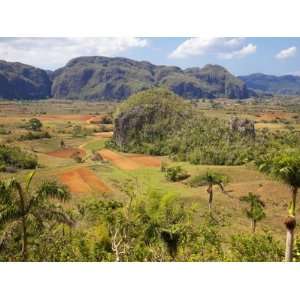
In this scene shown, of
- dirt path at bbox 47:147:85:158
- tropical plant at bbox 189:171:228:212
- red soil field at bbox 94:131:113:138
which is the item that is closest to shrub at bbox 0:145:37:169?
dirt path at bbox 47:147:85:158

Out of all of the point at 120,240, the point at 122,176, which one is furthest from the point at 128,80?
the point at 120,240

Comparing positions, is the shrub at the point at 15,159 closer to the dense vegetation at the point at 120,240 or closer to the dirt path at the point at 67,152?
the dirt path at the point at 67,152

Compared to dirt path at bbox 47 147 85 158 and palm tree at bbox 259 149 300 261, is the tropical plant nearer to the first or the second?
dirt path at bbox 47 147 85 158

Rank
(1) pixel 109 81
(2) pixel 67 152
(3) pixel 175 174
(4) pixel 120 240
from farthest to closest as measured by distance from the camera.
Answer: (1) pixel 109 81 → (2) pixel 67 152 → (3) pixel 175 174 → (4) pixel 120 240

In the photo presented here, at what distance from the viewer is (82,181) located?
18969 mm

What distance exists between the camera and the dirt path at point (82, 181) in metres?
18.2

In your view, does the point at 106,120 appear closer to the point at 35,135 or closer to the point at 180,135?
the point at 180,135

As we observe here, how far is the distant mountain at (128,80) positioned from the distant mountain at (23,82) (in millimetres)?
1562

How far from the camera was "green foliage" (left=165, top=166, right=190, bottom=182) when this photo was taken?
849 inches

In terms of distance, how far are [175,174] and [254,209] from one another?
5.66 meters
